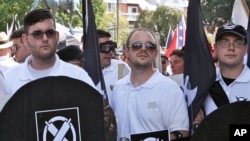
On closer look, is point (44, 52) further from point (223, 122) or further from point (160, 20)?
point (160, 20)

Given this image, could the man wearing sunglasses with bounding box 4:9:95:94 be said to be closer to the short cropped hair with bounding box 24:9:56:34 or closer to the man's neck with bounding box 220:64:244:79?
the short cropped hair with bounding box 24:9:56:34

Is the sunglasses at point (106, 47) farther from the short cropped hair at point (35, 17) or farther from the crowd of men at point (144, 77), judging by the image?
the short cropped hair at point (35, 17)

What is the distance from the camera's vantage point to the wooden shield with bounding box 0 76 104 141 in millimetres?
3402

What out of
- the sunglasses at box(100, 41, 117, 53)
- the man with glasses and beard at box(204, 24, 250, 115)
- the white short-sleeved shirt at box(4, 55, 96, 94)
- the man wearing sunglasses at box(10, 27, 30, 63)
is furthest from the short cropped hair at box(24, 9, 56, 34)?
the man wearing sunglasses at box(10, 27, 30, 63)

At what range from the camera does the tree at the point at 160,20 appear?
2553 inches

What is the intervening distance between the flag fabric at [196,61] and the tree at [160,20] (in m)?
58.8

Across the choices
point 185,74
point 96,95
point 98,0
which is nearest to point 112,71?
point 185,74

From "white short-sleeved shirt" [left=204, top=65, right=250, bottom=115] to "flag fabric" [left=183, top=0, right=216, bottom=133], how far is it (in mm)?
118

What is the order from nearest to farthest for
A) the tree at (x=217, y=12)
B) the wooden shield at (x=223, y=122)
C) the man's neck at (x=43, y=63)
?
1. the wooden shield at (x=223, y=122)
2. the man's neck at (x=43, y=63)
3. the tree at (x=217, y=12)

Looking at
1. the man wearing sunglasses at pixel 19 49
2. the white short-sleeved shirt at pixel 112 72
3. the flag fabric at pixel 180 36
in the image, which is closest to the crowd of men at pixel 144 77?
the white short-sleeved shirt at pixel 112 72

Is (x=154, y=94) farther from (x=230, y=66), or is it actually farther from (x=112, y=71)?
(x=112, y=71)

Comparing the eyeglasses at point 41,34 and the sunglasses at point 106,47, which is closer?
the eyeglasses at point 41,34

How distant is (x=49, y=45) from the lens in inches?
157

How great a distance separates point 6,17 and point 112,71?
31.7 m
